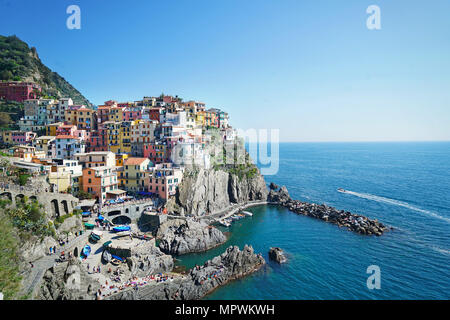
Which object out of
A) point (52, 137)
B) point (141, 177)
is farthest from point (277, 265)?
point (52, 137)

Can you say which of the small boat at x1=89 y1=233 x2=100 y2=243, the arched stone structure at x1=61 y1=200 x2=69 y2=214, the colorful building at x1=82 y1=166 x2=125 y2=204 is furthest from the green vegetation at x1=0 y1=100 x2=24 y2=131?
the small boat at x1=89 y1=233 x2=100 y2=243

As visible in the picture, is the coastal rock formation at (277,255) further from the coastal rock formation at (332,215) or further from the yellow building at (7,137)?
the yellow building at (7,137)

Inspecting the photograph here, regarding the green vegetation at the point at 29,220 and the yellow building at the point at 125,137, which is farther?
the yellow building at the point at 125,137

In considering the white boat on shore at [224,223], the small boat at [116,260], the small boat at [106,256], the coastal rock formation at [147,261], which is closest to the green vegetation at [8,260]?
the small boat at [106,256]

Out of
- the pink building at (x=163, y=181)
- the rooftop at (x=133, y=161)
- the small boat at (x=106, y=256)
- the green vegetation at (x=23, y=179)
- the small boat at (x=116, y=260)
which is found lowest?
the small boat at (x=116, y=260)

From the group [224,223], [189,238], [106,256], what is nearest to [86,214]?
Answer: [106,256]

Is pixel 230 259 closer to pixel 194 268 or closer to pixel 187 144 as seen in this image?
pixel 194 268

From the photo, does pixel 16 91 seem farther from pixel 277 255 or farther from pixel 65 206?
pixel 277 255
